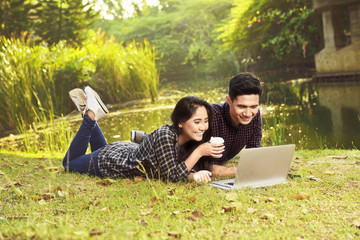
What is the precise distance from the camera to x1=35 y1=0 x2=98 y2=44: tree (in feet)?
54.0

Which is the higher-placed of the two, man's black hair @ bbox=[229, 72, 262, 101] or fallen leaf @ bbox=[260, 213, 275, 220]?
man's black hair @ bbox=[229, 72, 262, 101]

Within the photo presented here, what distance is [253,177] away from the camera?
344cm

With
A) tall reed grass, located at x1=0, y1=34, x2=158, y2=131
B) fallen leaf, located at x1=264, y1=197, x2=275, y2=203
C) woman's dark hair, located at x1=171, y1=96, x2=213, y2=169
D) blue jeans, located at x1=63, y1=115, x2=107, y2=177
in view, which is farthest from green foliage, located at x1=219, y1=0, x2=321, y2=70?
fallen leaf, located at x1=264, y1=197, x2=275, y2=203

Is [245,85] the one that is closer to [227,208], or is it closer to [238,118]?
[238,118]

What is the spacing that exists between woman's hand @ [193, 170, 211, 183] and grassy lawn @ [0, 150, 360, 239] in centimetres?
6

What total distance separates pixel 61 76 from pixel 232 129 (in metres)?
8.18

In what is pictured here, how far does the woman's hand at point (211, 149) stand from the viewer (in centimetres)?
346

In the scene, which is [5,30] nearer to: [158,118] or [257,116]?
[158,118]

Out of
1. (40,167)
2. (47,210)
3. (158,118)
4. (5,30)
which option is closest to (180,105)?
(47,210)

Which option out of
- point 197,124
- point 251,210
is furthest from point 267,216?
point 197,124

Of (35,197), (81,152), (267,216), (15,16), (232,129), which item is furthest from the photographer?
(15,16)

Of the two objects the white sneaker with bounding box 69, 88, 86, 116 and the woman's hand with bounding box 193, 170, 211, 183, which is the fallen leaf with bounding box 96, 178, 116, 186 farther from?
the white sneaker with bounding box 69, 88, 86, 116

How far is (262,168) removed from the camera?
344cm

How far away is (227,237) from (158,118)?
6975 millimetres
